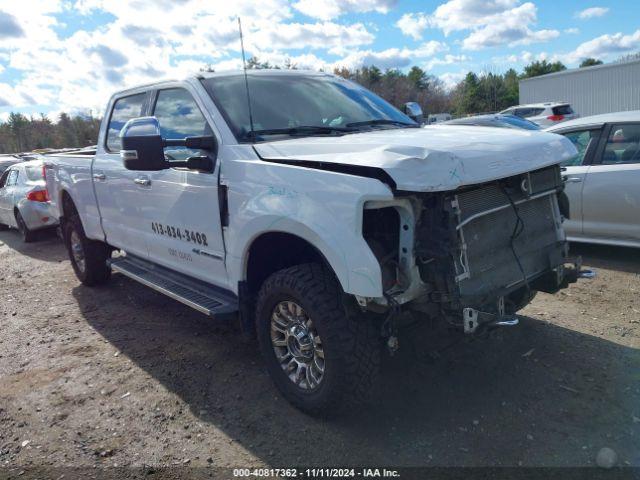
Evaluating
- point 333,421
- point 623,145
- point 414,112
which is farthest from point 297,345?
point 623,145

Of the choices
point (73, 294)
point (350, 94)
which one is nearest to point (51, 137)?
point (73, 294)

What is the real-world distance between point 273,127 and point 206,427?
206 centimetres

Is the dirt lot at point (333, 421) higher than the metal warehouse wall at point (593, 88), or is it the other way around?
the metal warehouse wall at point (593, 88)

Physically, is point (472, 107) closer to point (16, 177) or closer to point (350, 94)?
point (16, 177)

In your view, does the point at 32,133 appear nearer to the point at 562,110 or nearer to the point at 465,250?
the point at 562,110

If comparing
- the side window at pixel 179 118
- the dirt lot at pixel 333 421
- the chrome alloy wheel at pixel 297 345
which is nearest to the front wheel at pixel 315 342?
the chrome alloy wheel at pixel 297 345

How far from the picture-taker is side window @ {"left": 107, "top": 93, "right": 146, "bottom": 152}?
5320 millimetres

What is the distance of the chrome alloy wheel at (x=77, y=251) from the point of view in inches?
270

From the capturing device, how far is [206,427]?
143 inches

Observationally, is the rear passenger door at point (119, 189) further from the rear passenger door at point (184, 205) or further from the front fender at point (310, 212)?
the front fender at point (310, 212)

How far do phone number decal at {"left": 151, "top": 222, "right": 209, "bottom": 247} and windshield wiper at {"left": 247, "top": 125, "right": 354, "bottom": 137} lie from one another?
2.89ft

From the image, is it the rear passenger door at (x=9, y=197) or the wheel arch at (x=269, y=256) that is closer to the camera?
the wheel arch at (x=269, y=256)

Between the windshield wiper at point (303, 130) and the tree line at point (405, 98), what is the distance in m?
22.9

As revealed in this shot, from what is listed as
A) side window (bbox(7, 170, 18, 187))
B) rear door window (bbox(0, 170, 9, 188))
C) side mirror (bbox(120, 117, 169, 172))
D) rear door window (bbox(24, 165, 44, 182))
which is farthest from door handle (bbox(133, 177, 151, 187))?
rear door window (bbox(0, 170, 9, 188))
